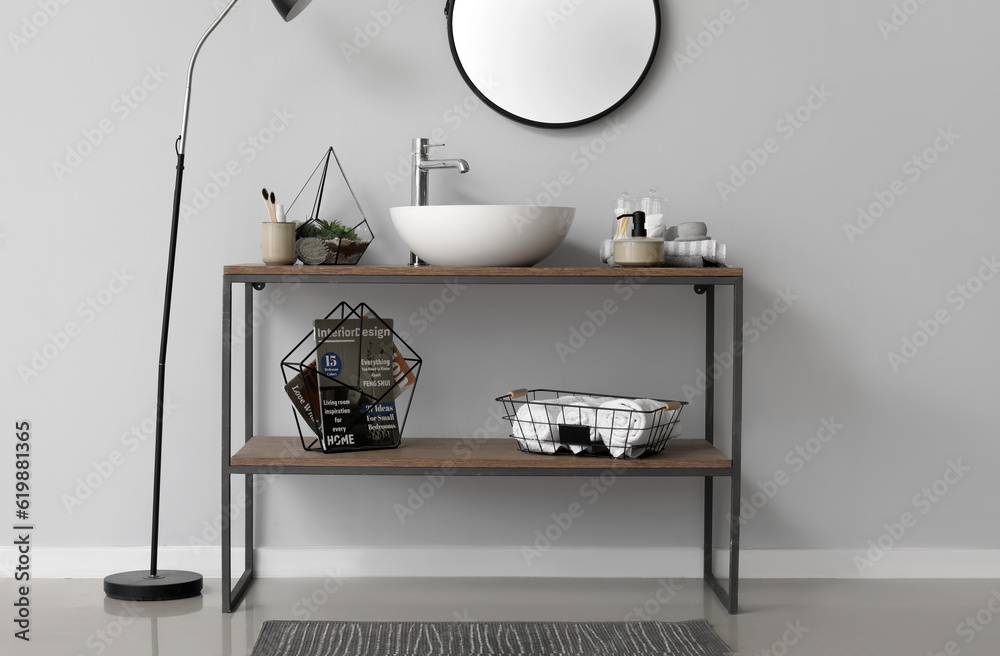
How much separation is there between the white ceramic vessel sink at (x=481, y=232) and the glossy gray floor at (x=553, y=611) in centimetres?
82

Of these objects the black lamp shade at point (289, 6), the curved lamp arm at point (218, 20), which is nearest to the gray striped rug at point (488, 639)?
the curved lamp arm at point (218, 20)

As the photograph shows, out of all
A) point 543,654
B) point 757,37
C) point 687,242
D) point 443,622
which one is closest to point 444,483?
point 443,622

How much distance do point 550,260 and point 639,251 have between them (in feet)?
1.28

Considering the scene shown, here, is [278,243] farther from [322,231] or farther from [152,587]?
[152,587]

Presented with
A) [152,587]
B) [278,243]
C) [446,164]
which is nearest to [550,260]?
[446,164]

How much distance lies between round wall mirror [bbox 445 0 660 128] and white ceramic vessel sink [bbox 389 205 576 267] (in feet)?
1.31

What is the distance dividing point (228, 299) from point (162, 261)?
43 cm

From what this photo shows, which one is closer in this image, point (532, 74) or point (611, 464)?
point (611, 464)

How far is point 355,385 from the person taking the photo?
7.18 feet

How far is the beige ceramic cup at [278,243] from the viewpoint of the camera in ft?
6.93

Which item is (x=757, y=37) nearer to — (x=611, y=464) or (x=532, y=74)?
(x=532, y=74)

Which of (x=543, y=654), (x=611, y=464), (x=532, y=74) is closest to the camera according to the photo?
(x=543, y=654)

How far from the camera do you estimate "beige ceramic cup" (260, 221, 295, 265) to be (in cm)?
211

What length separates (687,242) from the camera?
215 centimetres
